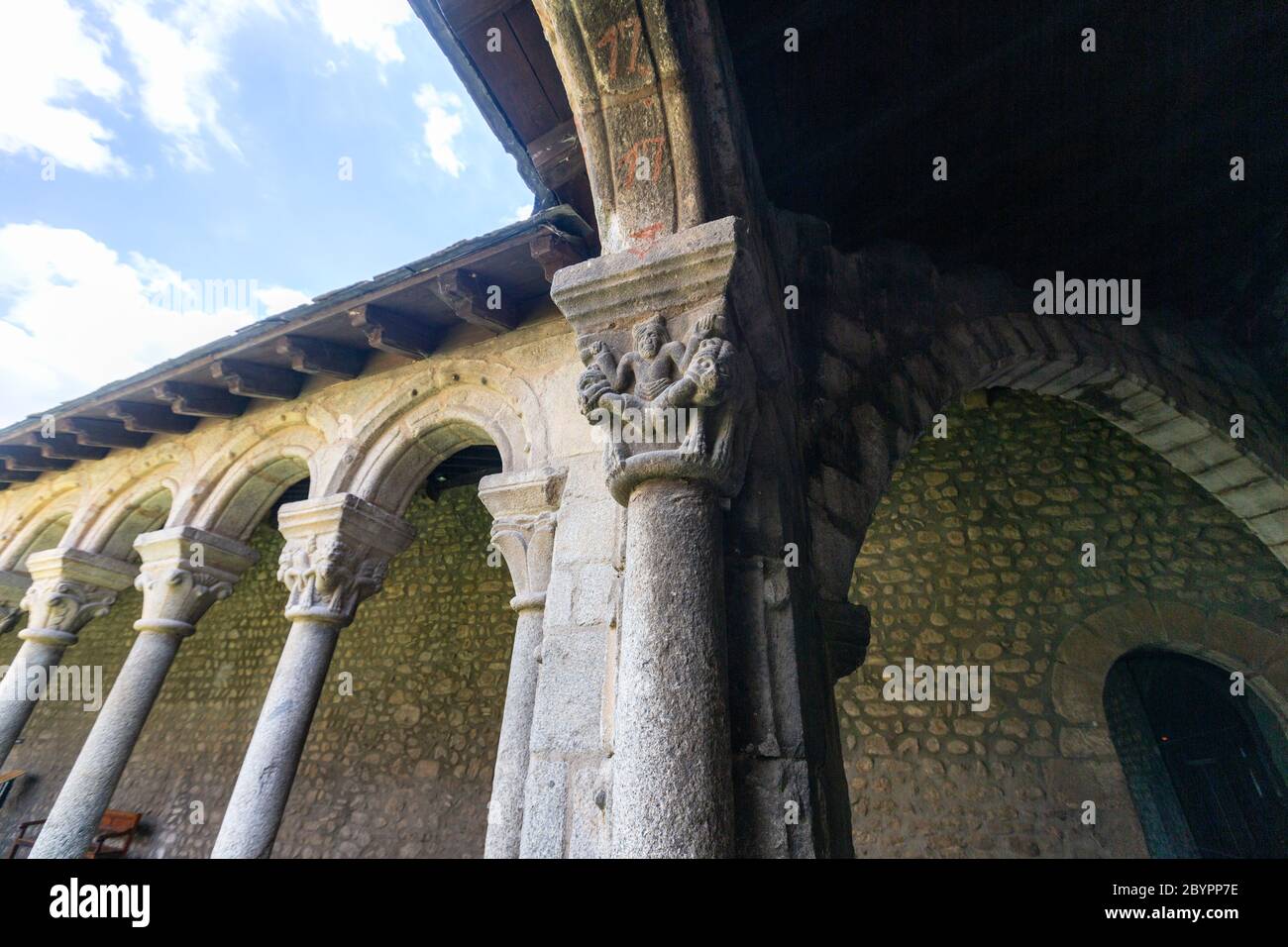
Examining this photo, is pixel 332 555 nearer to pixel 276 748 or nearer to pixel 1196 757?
pixel 276 748

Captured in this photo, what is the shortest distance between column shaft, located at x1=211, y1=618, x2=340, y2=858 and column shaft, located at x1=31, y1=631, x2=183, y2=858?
1.00 m

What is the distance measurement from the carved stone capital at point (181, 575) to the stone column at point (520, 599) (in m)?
2.48

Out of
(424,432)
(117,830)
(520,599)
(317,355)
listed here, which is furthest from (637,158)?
(117,830)

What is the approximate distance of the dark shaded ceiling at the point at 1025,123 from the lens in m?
1.93

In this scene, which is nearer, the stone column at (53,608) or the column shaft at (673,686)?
the column shaft at (673,686)

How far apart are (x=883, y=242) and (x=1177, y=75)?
1031 mm

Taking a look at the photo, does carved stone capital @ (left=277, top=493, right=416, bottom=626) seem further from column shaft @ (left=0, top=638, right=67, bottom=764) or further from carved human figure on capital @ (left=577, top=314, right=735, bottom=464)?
column shaft @ (left=0, top=638, right=67, bottom=764)

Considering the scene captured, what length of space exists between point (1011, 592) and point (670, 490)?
3820mm

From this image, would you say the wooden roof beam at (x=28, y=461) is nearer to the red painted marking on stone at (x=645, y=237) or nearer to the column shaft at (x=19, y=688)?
the column shaft at (x=19, y=688)

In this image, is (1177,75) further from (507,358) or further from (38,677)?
(38,677)

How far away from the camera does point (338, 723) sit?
6191 mm

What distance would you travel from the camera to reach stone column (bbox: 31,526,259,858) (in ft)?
10.9

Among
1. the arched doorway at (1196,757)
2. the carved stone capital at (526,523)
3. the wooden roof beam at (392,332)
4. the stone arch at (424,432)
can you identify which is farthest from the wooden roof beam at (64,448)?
the arched doorway at (1196,757)

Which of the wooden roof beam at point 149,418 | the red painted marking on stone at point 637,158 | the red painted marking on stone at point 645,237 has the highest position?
the wooden roof beam at point 149,418
